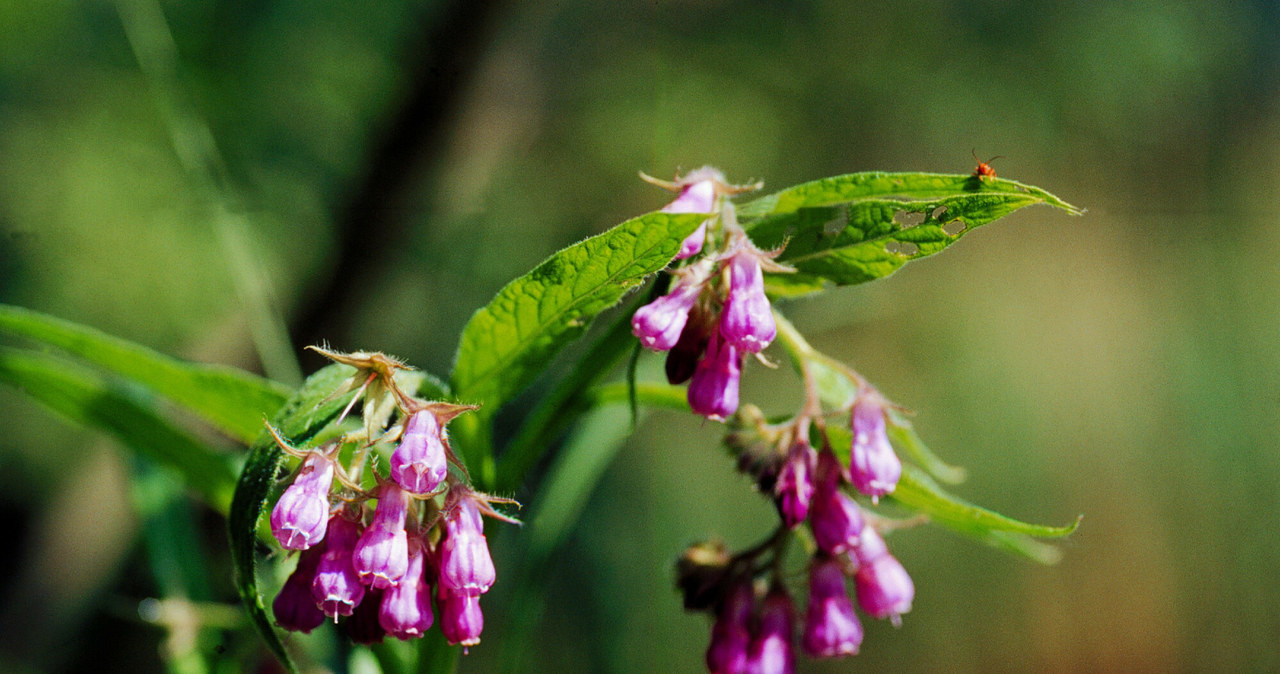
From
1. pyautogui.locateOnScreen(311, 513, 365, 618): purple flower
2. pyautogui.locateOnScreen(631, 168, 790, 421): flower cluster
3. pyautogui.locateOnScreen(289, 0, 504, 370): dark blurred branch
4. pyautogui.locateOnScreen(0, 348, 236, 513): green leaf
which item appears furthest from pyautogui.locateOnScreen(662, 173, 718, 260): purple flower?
pyautogui.locateOnScreen(289, 0, 504, 370): dark blurred branch

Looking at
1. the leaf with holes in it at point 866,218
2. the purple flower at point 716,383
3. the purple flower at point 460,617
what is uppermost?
the leaf with holes in it at point 866,218

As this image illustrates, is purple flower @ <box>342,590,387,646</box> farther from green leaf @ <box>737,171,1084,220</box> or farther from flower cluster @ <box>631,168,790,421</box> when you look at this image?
green leaf @ <box>737,171,1084,220</box>

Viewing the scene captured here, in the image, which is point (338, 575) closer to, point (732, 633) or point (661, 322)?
point (661, 322)

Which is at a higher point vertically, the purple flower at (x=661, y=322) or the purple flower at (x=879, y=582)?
the purple flower at (x=661, y=322)

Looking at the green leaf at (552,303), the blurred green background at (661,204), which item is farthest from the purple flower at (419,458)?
the blurred green background at (661,204)

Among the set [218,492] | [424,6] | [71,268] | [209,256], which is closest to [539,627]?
[209,256]

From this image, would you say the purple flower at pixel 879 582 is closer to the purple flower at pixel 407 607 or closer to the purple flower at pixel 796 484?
the purple flower at pixel 796 484

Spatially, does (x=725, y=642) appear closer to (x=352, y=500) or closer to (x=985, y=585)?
(x=352, y=500)

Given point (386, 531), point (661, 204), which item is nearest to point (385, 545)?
point (386, 531)
